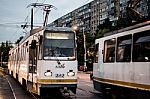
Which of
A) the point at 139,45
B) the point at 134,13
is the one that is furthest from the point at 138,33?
the point at 134,13

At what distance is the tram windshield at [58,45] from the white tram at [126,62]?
1779 mm

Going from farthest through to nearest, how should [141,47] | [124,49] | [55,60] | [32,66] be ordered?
1. [32,66]
2. [55,60]
3. [124,49]
4. [141,47]

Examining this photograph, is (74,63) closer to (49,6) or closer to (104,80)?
(104,80)

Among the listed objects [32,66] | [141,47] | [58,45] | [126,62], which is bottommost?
[32,66]

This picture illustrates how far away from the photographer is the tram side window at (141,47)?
1254 cm

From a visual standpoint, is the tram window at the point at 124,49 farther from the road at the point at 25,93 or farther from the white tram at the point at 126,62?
the road at the point at 25,93

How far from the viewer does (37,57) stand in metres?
17.5

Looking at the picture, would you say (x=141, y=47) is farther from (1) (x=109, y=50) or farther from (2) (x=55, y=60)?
(2) (x=55, y=60)

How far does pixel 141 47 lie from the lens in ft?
42.7

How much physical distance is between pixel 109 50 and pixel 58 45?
2.37 meters

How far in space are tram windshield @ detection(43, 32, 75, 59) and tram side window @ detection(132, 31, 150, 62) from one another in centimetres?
424

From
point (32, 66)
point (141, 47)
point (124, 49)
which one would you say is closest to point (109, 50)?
point (124, 49)

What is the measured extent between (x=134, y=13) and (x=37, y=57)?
6.46 m

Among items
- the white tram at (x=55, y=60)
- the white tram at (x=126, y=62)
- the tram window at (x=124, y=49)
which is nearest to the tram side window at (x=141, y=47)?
Result: the white tram at (x=126, y=62)
